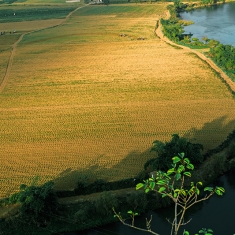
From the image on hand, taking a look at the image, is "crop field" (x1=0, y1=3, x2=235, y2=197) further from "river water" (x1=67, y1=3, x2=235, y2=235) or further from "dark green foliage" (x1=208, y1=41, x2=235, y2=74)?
"river water" (x1=67, y1=3, x2=235, y2=235)

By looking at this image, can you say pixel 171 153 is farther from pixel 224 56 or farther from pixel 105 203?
pixel 224 56

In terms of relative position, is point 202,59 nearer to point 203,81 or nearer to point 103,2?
point 203,81

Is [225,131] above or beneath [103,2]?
beneath

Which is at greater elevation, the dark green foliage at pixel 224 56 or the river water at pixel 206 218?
the dark green foliage at pixel 224 56

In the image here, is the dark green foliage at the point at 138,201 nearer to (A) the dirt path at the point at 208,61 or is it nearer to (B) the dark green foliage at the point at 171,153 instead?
(B) the dark green foliage at the point at 171,153

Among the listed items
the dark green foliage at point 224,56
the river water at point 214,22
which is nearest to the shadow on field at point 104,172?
the dark green foliage at point 224,56

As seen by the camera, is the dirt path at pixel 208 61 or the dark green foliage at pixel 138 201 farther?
the dirt path at pixel 208 61

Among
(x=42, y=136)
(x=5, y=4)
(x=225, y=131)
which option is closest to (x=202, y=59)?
(x=225, y=131)
